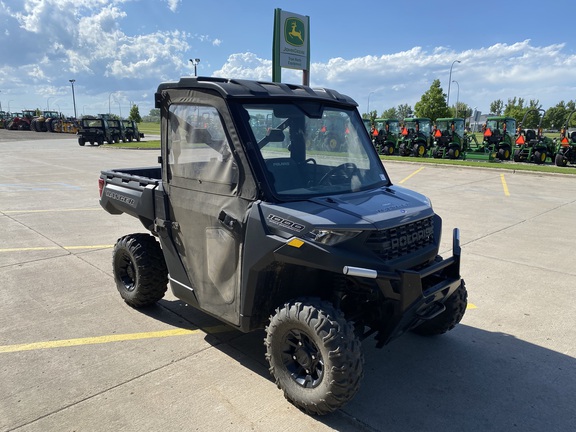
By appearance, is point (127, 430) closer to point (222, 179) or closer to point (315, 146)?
point (222, 179)

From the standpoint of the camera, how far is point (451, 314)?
3.73m

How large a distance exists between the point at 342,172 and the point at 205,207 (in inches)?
43.5

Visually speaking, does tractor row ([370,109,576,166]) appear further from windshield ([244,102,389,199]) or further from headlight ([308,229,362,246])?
headlight ([308,229,362,246])

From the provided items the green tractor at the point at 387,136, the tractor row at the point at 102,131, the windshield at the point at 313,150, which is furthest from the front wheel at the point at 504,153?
the tractor row at the point at 102,131

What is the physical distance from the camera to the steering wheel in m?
3.34

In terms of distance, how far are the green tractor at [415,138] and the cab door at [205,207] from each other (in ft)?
78.6

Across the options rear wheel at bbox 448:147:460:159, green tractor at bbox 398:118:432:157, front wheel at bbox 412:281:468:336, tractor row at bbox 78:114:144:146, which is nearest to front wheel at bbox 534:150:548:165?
rear wheel at bbox 448:147:460:159

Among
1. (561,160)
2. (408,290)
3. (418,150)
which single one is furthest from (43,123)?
(408,290)

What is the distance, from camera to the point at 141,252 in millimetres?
4172

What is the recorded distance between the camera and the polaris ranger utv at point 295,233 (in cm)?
271

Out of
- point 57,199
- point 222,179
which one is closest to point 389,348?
point 222,179

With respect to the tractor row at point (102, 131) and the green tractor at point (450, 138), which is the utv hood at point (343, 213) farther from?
the tractor row at point (102, 131)

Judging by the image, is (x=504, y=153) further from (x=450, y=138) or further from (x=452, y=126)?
(x=452, y=126)

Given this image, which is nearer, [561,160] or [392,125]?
[561,160]
